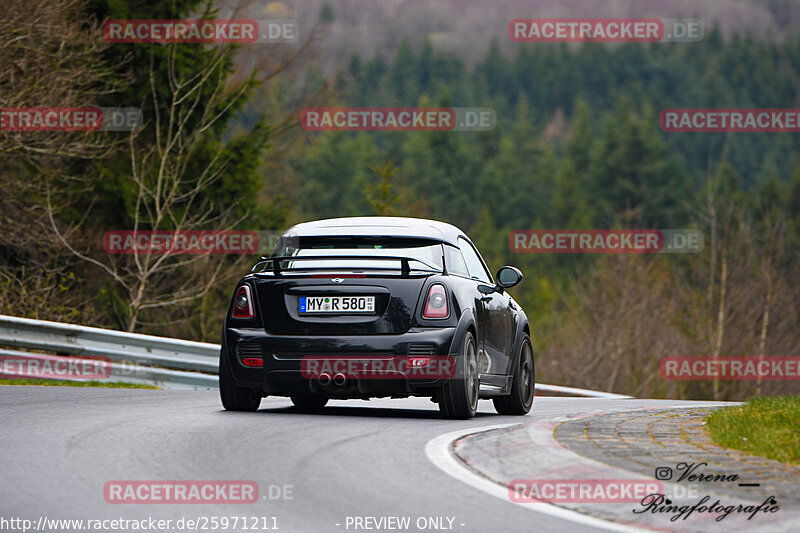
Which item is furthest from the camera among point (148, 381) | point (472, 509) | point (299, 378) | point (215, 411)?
point (148, 381)

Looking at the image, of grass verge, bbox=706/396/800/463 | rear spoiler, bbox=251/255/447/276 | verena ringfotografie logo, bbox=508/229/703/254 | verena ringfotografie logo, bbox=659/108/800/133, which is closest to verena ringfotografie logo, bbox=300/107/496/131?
verena ringfotografie logo, bbox=508/229/703/254

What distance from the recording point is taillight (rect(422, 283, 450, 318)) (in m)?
9.36

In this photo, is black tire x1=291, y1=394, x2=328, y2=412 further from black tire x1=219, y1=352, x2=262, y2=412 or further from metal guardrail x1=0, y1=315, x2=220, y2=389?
metal guardrail x1=0, y1=315, x2=220, y2=389

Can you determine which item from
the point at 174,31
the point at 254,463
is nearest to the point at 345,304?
the point at 254,463

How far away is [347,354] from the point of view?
9242mm

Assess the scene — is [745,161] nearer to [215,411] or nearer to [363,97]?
[363,97]

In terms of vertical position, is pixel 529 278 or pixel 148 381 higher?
pixel 148 381

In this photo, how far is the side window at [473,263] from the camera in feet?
35.1

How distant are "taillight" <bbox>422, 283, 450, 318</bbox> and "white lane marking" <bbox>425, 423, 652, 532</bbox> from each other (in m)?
1.02

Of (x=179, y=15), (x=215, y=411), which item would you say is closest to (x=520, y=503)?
(x=215, y=411)

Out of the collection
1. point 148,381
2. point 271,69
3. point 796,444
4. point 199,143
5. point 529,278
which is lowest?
point 529,278

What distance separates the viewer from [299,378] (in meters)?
9.30

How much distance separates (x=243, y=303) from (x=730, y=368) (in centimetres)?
3285

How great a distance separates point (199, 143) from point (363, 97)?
174m
